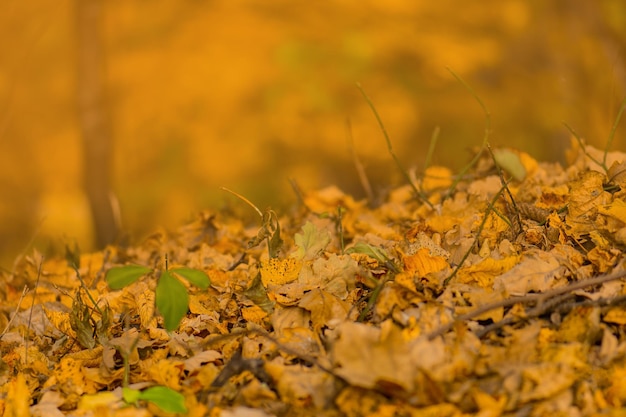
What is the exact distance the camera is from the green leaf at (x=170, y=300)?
1.23 meters

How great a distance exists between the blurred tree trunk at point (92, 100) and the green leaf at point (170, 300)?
12.5 feet

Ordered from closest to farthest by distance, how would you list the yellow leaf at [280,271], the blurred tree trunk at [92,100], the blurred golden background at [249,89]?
1. the yellow leaf at [280,271]
2. the blurred golden background at [249,89]
3. the blurred tree trunk at [92,100]

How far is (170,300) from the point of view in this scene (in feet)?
4.07

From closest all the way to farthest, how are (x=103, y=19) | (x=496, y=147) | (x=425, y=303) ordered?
(x=425, y=303)
(x=496, y=147)
(x=103, y=19)

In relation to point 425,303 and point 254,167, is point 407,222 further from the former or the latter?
point 254,167

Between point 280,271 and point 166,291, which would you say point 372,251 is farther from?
point 166,291

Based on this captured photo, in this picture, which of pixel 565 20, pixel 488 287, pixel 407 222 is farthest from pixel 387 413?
pixel 565 20

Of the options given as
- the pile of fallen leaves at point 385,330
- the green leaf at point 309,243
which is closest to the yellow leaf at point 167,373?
the pile of fallen leaves at point 385,330

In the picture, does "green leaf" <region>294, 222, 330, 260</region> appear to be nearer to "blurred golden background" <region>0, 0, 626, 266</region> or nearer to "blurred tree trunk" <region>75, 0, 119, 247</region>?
"blurred golden background" <region>0, 0, 626, 266</region>

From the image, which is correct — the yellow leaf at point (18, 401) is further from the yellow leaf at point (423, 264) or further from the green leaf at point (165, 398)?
the yellow leaf at point (423, 264)

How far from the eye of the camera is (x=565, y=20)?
183 inches

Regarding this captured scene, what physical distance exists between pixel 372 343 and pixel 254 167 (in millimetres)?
3711

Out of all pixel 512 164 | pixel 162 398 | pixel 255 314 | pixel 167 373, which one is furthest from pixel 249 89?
pixel 162 398

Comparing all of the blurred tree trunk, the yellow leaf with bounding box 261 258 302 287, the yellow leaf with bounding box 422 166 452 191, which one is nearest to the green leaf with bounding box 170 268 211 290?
the yellow leaf with bounding box 261 258 302 287
